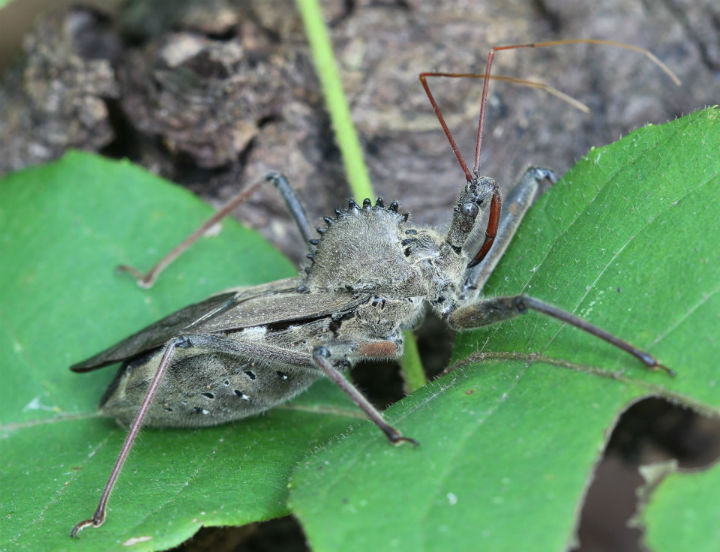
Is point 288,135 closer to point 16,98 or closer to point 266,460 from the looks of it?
point 16,98

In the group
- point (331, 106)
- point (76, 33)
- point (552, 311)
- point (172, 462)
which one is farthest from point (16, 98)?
point (552, 311)

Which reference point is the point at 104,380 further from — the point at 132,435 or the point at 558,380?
the point at 558,380

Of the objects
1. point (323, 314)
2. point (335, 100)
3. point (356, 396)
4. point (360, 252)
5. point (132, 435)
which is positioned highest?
point (335, 100)

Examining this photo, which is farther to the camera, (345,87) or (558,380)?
(345,87)

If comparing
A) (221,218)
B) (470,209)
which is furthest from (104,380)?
(470,209)

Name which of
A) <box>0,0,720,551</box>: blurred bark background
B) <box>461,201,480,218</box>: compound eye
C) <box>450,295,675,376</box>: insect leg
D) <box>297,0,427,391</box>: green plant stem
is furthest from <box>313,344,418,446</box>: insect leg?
<box>0,0,720,551</box>: blurred bark background
